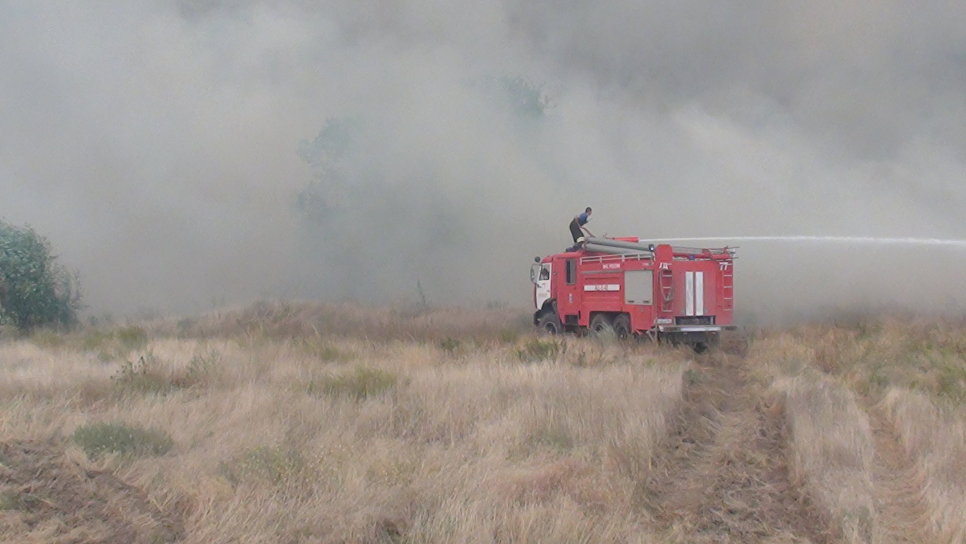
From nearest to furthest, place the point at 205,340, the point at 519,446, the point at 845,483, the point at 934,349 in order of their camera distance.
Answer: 1. the point at 845,483
2. the point at 519,446
3. the point at 934,349
4. the point at 205,340

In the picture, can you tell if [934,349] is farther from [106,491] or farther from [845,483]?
[106,491]

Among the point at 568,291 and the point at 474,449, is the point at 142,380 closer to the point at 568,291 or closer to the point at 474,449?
the point at 474,449

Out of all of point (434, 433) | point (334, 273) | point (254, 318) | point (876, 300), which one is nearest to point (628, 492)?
point (434, 433)

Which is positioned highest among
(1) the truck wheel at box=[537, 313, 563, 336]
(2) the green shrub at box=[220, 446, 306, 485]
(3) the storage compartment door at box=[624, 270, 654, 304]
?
(3) the storage compartment door at box=[624, 270, 654, 304]

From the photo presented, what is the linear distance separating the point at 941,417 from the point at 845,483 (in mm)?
3565

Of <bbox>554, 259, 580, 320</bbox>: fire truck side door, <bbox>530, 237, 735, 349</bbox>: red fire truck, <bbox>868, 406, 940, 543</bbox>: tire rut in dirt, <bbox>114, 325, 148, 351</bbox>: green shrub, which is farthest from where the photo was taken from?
<bbox>554, 259, 580, 320</bbox>: fire truck side door

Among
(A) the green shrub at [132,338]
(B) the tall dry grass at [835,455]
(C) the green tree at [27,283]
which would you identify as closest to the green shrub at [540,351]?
(B) the tall dry grass at [835,455]

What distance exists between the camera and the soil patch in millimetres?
5666

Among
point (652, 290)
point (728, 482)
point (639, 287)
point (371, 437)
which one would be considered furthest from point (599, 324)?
A: point (728, 482)

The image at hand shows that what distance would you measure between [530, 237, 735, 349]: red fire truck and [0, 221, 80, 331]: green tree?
1565 cm

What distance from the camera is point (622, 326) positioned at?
20.5 meters

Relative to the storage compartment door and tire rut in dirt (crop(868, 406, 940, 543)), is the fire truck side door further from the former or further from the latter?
tire rut in dirt (crop(868, 406, 940, 543))

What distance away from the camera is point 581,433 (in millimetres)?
9391

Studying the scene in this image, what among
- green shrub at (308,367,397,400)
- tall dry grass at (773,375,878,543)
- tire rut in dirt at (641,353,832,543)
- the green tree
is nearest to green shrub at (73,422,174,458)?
green shrub at (308,367,397,400)
